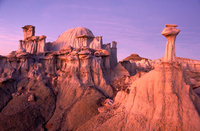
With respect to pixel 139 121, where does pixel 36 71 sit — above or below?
above

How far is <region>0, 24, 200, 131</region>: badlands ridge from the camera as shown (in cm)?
945

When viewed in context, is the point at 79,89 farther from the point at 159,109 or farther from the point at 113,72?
the point at 159,109

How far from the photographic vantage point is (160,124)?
888 centimetres

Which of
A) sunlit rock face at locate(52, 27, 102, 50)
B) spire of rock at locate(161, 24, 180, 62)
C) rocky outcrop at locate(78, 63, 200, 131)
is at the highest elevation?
sunlit rock face at locate(52, 27, 102, 50)

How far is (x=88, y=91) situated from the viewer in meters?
18.7

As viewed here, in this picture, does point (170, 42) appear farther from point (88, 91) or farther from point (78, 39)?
point (78, 39)

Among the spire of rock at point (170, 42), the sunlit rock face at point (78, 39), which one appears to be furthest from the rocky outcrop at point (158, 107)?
the sunlit rock face at point (78, 39)

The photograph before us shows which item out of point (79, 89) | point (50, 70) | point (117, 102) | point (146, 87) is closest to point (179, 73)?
point (146, 87)

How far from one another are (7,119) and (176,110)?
548 inches

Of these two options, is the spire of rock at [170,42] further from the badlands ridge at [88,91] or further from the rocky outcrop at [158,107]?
the rocky outcrop at [158,107]

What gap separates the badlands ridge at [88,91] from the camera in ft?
31.0

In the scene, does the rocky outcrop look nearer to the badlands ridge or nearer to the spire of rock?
the badlands ridge

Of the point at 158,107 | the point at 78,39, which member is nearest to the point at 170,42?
the point at 158,107

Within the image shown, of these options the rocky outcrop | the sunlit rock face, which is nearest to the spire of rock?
the rocky outcrop
